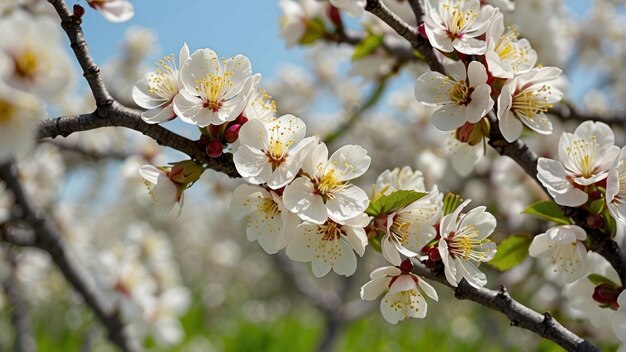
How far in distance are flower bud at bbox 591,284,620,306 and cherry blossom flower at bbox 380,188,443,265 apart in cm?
31

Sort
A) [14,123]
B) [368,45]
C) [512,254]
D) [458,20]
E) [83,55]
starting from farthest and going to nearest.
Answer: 1. [368,45]
2. [512,254]
3. [458,20]
4. [83,55]
5. [14,123]

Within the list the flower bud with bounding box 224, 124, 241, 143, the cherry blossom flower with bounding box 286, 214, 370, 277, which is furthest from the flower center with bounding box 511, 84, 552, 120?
the flower bud with bounding box 224, 124, 241, 143

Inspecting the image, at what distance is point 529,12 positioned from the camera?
6.16 feet

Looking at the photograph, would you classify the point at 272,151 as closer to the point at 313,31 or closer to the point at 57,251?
the point at 313,31

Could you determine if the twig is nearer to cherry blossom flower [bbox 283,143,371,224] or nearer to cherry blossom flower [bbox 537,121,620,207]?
cherry blossom flower [bbox 283,143,371,224]

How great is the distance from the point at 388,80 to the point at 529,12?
573mm

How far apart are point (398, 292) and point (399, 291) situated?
0.02 metres

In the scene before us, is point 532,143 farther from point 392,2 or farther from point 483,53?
point 483,53

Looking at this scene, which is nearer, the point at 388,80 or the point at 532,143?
the point at 388,80

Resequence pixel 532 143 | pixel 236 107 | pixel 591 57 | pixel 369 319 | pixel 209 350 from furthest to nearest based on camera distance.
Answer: pixel 369 319 → pixel 209 350 → pixel 591 57 → pixel 532 143 → pixel 236 107

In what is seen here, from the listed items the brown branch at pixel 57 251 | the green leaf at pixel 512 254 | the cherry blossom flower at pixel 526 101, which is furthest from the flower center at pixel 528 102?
the brown branch at pixel 57 251

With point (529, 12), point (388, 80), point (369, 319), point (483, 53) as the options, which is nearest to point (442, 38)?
point (483, 53)

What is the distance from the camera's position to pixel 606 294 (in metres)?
0.97

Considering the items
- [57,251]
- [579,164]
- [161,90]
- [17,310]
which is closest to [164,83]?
[161,90]
